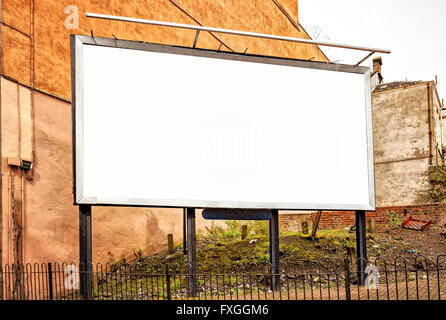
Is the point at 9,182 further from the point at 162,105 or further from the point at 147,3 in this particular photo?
the point at 147,3

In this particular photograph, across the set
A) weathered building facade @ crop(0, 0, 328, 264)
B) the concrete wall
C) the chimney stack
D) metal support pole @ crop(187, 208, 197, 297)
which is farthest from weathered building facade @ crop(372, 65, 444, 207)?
metal support pole @ crop(187, 208, 197, 297)

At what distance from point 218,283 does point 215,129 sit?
382 cm

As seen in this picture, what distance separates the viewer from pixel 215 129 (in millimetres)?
9664

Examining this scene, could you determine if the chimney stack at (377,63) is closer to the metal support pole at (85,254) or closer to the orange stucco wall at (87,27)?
the orange stucco wall at (87,27)

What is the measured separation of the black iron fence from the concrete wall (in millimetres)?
10731

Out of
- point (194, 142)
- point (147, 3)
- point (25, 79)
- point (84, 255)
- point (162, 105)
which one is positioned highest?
point (147, 3)

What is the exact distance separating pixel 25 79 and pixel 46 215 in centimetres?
302

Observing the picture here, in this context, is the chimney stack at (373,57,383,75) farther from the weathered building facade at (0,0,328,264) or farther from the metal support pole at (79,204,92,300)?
the metal support pole at (79,204,92,300)

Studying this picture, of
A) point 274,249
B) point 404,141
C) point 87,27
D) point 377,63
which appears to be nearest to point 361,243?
point 274,249

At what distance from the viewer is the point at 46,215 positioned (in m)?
10.8

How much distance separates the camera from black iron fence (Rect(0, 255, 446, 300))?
26.6 ft

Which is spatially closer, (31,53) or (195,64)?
(195,64)

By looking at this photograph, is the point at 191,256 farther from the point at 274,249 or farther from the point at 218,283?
the point at 218,283
